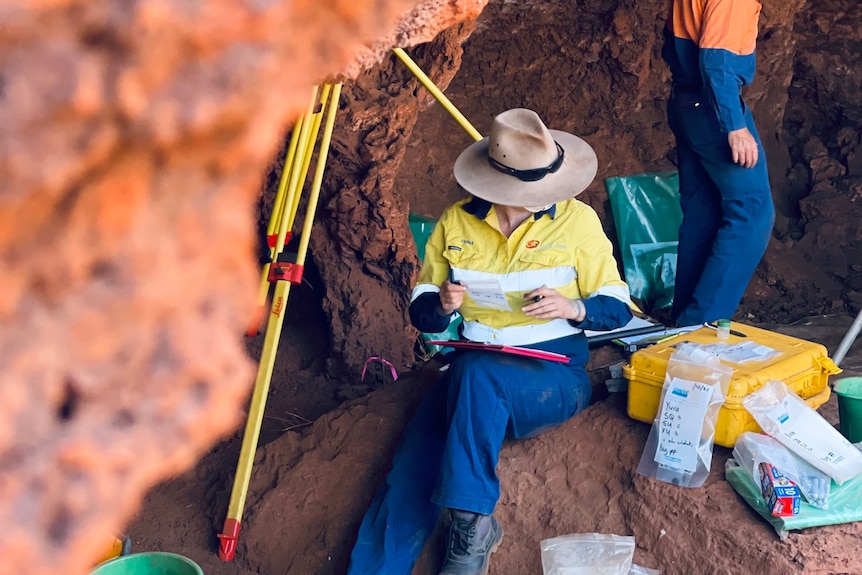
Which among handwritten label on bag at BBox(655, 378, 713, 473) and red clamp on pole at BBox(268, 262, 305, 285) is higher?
→ red clamp on pole at BBox(268, 262, 305, 285)

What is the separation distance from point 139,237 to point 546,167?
248cm

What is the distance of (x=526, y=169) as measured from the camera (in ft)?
9.66

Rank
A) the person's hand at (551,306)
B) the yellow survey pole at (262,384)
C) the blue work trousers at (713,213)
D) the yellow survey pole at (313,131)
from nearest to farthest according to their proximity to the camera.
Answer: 1. the person's hand at (551,306)
2. the yellow survey pole at (262,384)
3. the yellow survey pole at (313,131)
4. the blue work trousers at (713,213)

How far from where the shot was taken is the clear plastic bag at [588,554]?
8.76 ft

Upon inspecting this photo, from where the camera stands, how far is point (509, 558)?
9.49 ft

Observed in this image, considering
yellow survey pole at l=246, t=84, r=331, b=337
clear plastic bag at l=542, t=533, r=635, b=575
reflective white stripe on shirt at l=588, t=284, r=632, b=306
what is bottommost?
clear plastic bag at l=542, t=533, r=635, b=575

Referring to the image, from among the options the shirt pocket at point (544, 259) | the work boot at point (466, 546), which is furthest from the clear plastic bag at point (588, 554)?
the shirt pocket at point (544, 259)

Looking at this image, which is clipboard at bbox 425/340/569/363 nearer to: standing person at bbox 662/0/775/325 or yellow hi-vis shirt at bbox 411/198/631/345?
yellow hi-vis shirt at bbox 411/198/631/345

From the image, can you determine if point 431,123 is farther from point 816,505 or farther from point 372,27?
point 372,27

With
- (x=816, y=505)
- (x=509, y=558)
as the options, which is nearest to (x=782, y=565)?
(x=816, y=505)

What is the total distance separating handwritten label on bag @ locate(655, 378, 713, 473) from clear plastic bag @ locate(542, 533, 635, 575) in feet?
0.95

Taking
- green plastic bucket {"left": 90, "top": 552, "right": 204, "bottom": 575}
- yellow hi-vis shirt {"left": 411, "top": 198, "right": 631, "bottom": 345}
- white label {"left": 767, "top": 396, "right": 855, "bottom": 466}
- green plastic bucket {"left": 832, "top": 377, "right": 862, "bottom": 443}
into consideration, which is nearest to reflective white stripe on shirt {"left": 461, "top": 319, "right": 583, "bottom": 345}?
yellow hi-vis shirt {"left": 411, "top": 198, "right": 631, "bottom": 345}

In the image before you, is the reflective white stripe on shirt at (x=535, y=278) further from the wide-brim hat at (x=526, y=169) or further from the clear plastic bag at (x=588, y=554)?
the clear plastic bag at (x=588, y=554)

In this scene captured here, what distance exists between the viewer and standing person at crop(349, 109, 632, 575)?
2.80 metres
